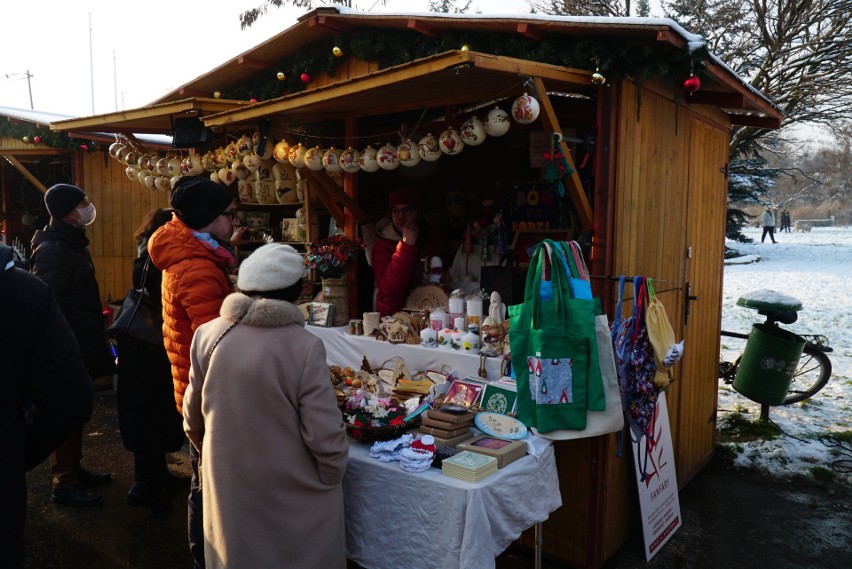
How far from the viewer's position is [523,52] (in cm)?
383

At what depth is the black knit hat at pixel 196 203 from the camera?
130 inches

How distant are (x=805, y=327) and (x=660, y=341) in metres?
9.22

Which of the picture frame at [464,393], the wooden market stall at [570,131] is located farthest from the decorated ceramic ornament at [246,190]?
the picture frame at [464,393]

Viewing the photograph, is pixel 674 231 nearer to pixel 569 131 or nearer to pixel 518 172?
pixel 569 131

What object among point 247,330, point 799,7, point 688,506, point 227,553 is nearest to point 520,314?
point 247,330

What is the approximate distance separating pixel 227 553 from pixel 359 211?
3122 millimetres

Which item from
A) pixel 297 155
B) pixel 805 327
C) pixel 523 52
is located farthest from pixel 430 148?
pixel 805 327

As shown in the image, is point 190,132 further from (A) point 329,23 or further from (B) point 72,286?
(B) point 72,286

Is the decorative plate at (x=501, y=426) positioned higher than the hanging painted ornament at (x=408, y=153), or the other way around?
the hanging painted ornament at (x=408, y=153)

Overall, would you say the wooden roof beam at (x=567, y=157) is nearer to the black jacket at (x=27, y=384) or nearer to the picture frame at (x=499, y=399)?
the picture frame at (x=499, y=399)

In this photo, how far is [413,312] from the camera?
15.9 feet

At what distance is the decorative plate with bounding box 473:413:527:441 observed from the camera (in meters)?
3.06

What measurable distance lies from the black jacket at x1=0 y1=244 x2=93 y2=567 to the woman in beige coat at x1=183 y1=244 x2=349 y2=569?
1.59 feet

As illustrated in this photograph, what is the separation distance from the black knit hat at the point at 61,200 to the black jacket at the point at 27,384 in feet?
7.22
